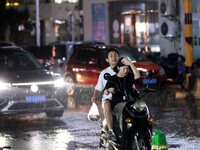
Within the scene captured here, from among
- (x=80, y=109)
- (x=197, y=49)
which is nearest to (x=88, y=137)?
(x=80, y=109)

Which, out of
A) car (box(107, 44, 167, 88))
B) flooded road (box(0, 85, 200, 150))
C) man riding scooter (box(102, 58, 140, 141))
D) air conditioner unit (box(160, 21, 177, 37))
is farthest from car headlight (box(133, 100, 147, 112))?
air conditioner unit (box(160, 21, 177, 37))

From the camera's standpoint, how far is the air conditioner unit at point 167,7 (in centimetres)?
3097

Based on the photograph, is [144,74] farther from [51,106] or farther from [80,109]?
[51,106]

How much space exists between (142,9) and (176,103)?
71.1ft

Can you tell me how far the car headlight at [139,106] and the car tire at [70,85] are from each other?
12.4m

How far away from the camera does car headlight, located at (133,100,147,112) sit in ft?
30.8

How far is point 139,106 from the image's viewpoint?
9398 mm

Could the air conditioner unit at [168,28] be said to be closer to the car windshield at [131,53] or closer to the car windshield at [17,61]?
the car windshield at [131,53]

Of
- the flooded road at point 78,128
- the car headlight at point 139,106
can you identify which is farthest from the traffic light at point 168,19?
the car headlight at point 139,106

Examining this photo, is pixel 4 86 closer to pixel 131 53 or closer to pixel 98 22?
pixel 131 53

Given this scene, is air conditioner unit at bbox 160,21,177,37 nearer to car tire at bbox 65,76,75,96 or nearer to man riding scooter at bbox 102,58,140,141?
car tire at bbox 65,76,75,96

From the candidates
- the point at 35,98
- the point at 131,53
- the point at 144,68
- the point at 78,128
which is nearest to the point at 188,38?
the point at 144,68

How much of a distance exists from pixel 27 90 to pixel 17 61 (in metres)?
1.50

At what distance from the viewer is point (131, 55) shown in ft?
73.5
